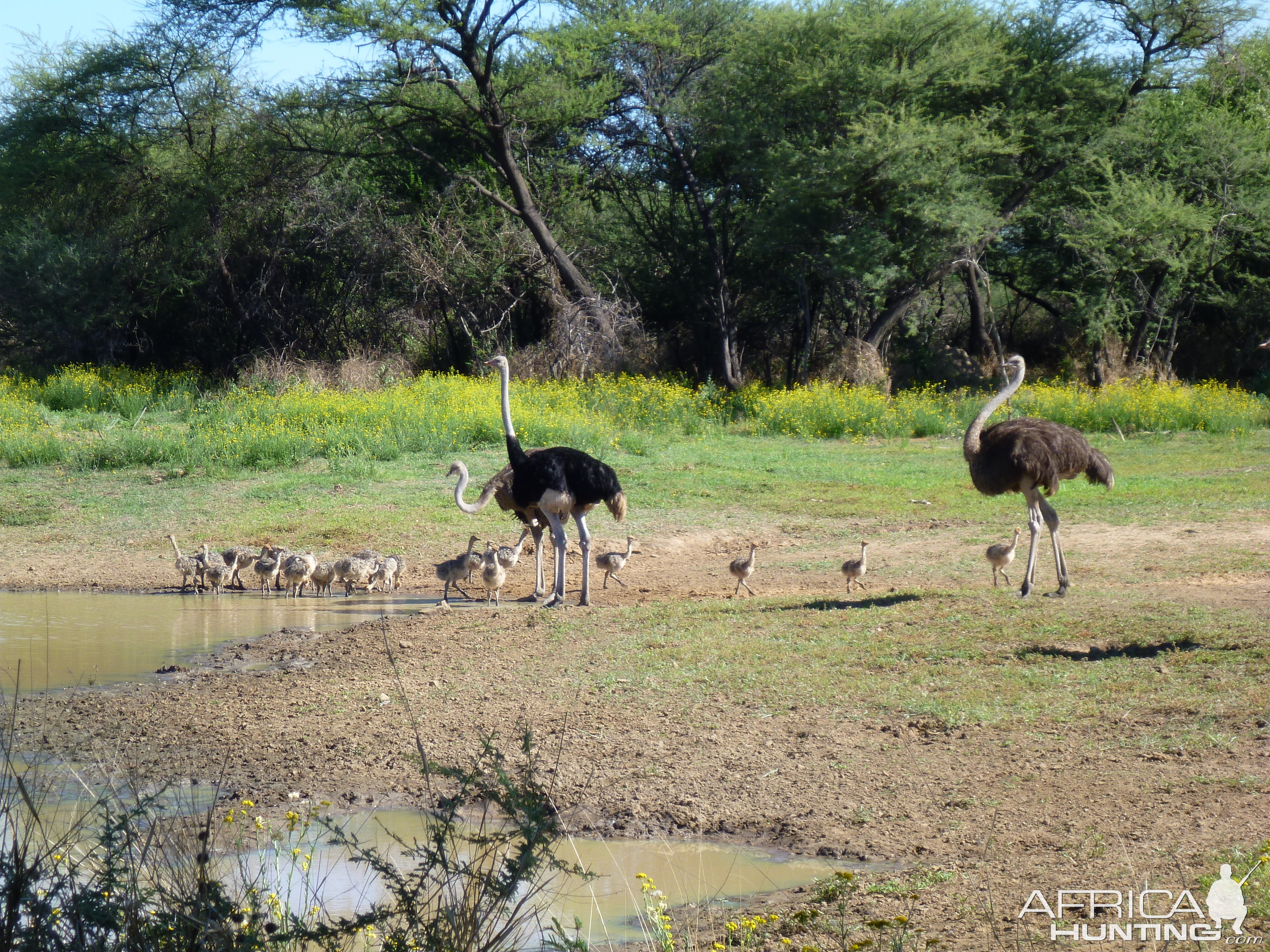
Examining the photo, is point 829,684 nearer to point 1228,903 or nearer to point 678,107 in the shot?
point 1228,903

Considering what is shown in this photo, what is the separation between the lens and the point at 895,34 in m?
26.5

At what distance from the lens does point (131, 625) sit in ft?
35.8

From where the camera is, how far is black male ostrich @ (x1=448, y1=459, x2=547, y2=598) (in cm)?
1173

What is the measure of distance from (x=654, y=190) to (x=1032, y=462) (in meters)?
22.4

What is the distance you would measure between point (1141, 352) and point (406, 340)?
737 inches

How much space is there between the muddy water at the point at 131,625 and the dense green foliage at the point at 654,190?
1599 centimetres

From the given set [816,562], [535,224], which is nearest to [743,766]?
[816,562]

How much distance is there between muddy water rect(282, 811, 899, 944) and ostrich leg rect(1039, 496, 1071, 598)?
16.2ft

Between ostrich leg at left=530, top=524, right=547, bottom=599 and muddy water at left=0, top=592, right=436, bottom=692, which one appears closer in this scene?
muddy water at left=0, top=592, right=436, bottom=692

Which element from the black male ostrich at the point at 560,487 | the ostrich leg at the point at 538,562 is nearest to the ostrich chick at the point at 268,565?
the ostrich leg at the point at 538,562

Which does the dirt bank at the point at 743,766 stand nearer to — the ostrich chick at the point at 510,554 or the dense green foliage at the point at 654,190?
the ostrich chick at the point at 510,554

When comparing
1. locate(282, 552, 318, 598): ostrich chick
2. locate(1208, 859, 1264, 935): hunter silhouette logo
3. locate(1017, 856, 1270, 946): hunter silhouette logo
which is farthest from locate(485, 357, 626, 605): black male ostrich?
locate(1208, 859, 1264, 935): hunter silhouette logo

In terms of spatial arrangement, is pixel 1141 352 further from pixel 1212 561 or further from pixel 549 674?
pixel 549 674

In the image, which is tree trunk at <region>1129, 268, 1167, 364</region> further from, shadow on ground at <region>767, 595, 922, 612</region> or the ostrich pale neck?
shadow on ground at <region>767, 595, 922, 612</region>
